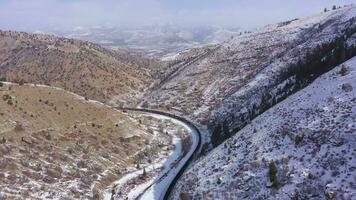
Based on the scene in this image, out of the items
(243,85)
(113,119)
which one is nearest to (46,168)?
(113,119)

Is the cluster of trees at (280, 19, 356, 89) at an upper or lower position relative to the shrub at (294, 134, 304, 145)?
upper

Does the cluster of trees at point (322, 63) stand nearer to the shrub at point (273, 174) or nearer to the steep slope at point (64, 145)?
the steep slope at point (64, 145)

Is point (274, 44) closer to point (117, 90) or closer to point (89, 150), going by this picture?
point (117, 90)

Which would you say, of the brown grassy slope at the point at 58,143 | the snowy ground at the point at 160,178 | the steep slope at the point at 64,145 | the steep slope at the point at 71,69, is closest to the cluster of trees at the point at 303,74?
the snowy ground at the point at 160,178

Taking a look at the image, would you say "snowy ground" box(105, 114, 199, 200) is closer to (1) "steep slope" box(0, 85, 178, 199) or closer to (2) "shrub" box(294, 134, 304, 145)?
(1) "steep slope" box(0, 85, 178, 199)

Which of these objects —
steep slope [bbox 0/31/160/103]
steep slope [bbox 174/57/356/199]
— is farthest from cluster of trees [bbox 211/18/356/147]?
steep slope [bbox 0/31/160/103]
